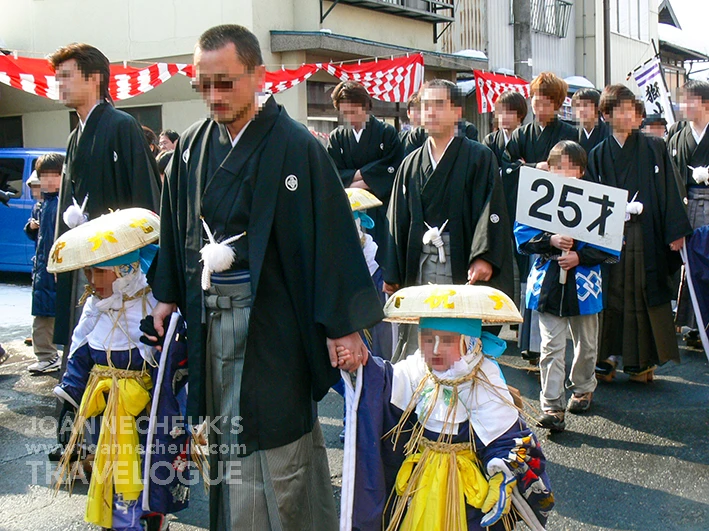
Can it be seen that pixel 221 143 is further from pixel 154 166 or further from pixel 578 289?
pixel 578 289

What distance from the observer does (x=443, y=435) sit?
2.97m

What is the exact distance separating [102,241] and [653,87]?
6.95m

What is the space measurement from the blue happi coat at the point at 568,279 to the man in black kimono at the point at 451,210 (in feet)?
1.97

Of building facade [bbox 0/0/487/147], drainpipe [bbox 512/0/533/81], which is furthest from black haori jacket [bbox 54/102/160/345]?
drainpipe [bbox 512/0/533/81]

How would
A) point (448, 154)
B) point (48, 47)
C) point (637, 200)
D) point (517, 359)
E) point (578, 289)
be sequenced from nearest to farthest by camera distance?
point (448, 154) < point (578, 289) < point (637, 200) < point (517, 359) < point (48, 47)

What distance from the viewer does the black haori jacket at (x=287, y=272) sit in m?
2.77

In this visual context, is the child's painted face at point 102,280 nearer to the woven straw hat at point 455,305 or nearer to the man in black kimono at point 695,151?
→ the woven straw hat at point 455,305

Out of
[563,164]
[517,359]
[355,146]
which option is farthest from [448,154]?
[517,359]

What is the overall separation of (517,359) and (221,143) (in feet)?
14.4

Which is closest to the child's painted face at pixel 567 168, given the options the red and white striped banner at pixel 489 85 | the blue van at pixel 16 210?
the blue van at pixel 16 210

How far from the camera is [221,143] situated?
287 centimetres

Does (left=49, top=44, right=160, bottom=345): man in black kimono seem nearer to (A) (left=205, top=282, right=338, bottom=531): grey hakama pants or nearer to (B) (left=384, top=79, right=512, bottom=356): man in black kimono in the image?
(B) (left=384, top=79, right=512, bottom=356): man in black kimono

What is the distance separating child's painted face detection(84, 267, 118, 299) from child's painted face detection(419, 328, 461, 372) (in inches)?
59.8

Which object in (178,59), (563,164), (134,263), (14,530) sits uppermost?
(178,59)
